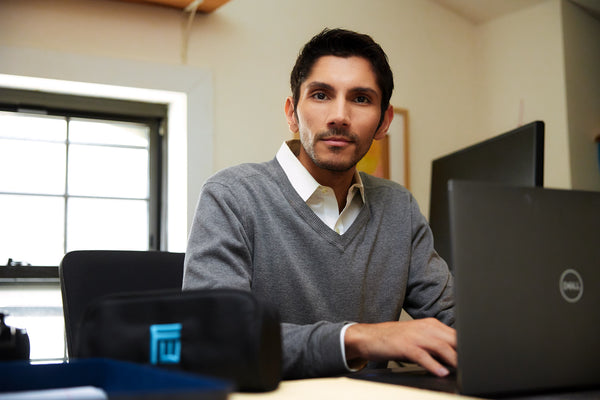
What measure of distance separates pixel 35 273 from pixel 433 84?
192 centimetres

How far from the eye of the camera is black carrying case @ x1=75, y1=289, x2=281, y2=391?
75 centimetres

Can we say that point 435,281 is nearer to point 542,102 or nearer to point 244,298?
point 244,298

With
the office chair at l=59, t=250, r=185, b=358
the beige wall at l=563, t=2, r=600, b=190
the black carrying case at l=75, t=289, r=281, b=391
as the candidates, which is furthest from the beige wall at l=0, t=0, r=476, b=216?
the black carrying case at l=75, t=289, r=281, b=391

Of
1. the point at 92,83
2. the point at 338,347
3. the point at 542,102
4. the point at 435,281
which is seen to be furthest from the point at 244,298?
the point at 542,102

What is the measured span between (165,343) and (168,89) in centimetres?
175

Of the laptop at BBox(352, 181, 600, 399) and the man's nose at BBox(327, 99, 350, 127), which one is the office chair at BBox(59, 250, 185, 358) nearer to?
the man's nose at BBox(327, 99, 350, 127)

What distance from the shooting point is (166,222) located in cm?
250

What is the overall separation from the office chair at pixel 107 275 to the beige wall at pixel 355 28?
762 millimetres

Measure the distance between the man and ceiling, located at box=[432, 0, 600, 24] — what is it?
1693 millimetres

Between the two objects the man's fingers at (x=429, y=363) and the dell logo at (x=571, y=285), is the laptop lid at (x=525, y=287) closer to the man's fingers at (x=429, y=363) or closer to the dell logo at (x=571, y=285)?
the dell logo at (x=571, y=285)

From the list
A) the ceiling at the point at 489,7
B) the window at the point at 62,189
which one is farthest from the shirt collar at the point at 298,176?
the ceiling at the point at 489,7

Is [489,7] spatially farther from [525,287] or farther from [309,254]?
[525,287]

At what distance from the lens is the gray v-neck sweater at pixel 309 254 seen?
128 centimetres

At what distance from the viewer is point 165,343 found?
77cm
